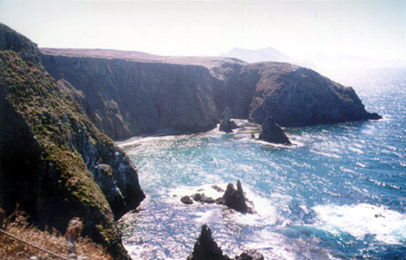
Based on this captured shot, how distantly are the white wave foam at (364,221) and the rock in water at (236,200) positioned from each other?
1158 centimetres

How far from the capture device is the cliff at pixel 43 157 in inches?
1000

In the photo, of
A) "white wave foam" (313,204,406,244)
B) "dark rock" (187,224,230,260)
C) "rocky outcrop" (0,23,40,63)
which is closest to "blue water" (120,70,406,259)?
"white wave foam" (313,204,406,244)

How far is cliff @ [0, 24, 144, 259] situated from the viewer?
83.3 ft

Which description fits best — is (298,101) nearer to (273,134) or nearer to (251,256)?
(273,134)

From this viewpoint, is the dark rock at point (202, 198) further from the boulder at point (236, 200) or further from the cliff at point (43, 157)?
the cliff at point (43, 157)

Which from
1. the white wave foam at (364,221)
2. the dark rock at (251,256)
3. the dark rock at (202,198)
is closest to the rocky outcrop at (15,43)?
the dark rock at (202,198)

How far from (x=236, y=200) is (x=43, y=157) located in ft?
100

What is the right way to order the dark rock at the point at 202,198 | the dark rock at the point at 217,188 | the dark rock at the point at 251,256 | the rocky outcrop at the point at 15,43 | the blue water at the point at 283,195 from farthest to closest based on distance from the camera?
1. the dark rock at the point at 217,188
2. the dark rock at the point at 202,198
3. the rocky outcrop at the point at 15,43
4. the blue water at the point at 283,195
5. the dark rock at the point at 251,256

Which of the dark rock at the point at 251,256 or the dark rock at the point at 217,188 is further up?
the dark rock at the point at 251,256

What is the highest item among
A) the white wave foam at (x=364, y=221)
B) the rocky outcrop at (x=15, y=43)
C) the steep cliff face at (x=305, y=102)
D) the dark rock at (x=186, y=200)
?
the rocky outcrop at (x=15, y=43)

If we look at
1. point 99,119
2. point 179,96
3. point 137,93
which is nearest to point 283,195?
point 99,119

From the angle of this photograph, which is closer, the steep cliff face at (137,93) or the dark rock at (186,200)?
the dark rock at (186,200)

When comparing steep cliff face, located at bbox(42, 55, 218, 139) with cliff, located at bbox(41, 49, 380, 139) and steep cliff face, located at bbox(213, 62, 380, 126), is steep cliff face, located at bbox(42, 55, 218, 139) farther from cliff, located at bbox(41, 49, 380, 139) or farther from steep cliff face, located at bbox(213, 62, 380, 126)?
steep cliff face, located at bbox(213, 62, 380, 126)

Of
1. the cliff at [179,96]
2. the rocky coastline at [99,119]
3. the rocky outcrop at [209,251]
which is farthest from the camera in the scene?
the cliff at [179,96]
